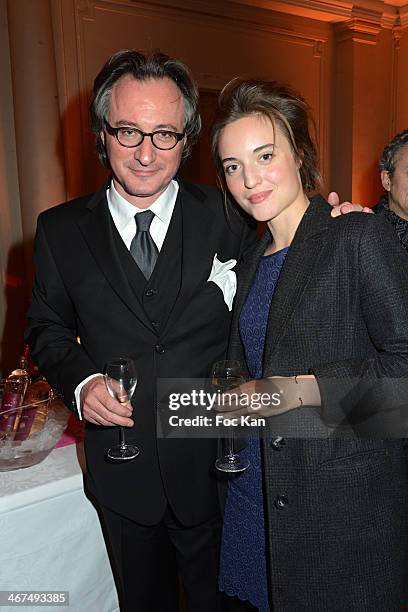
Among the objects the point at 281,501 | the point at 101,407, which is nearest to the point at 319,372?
the point at 281,501

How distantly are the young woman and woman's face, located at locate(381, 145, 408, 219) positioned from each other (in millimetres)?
1449

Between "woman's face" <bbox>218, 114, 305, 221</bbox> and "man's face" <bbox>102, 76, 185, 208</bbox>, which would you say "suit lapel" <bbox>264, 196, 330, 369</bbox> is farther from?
"man's face" <bbox>102, 76, 185, 208</bbox>

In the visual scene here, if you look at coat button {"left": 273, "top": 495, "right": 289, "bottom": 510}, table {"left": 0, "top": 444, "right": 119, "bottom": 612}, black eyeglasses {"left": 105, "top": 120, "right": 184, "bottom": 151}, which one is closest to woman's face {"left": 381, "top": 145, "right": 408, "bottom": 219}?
black eyeglasses {"left": 105, "top": 120, "right": 184, "bottom": 151}

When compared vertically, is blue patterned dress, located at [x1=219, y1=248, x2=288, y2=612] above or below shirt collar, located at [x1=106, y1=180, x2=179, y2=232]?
below

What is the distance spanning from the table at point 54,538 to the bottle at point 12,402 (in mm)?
154

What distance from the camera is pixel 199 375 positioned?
169cm

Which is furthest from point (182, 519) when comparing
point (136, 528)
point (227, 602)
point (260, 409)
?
point (260, 409)

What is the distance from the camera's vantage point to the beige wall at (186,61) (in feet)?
15.7

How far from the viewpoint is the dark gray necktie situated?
1719 millimetres

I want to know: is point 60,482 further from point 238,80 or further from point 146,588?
point 238,80

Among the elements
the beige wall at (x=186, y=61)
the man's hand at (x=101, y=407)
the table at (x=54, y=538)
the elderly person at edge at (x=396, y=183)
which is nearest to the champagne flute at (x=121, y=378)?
the man's hand at (x=101, y=407)

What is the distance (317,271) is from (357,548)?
72 cm

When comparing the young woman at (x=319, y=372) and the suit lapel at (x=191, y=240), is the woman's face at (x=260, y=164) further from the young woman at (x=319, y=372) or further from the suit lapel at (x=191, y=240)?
the suit lapel at (x=191, y=240)

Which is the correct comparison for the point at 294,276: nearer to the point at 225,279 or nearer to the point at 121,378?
the point at 225,279
